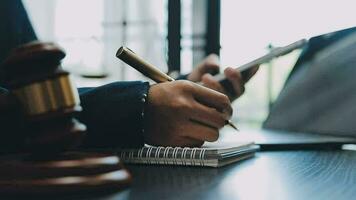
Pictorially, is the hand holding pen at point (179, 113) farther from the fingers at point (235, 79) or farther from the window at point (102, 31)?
the window at point (102, 31)

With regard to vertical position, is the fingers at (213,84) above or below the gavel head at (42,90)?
below

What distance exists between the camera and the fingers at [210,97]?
68cm

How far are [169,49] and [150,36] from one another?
700 mm

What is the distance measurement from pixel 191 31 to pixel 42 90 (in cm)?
177

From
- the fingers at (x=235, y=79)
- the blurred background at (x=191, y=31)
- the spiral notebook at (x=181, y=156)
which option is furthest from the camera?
the blurred background at (x=191, y=31)

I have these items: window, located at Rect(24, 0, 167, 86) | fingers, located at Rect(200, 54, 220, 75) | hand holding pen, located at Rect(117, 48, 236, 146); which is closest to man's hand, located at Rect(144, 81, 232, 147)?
hand holding pen, located at Rect(117, 48, 236, 146)

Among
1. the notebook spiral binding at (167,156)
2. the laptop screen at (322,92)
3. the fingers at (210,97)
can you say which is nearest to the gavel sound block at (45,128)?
the notebook spiral binding at (167,156)

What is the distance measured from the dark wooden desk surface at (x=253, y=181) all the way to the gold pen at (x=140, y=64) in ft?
0.44

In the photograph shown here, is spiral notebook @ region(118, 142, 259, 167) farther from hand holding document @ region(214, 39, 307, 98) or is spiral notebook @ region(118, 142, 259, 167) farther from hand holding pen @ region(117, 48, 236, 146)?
hand holding document @ region(214, 39, 307, 98)

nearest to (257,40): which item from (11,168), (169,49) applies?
(169,49)

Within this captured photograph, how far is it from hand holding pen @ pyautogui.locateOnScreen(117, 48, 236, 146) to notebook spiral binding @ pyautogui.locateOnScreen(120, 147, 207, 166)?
0.19 ft

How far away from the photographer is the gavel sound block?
38 cm

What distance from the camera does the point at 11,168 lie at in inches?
15.9

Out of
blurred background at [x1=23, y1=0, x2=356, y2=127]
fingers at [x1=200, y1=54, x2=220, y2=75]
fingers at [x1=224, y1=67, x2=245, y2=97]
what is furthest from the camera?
blurred background at [x1=23, y1=0, x2=356, y2=127]
